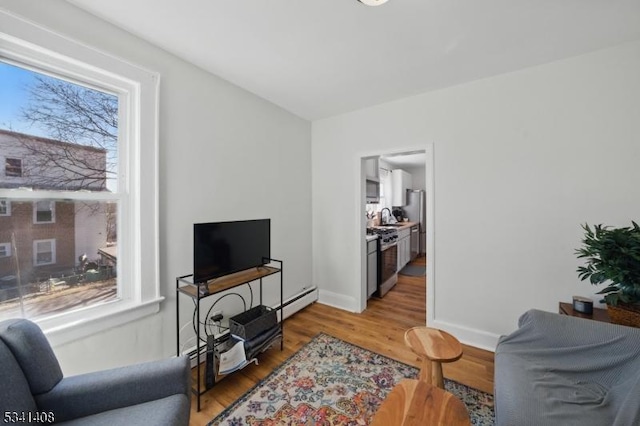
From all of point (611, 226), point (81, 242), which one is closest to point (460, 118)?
point (611, 226)

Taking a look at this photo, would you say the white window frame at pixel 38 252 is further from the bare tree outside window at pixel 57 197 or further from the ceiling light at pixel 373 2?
the ceiling light at pixel 373 2

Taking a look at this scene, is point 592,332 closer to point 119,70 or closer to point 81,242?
point 81,242

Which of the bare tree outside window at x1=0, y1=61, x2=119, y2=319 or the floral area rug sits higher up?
the bare tree outside window at x1=0, y1=61, x2=119, y2=319

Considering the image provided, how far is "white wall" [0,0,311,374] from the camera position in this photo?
158 centimetres

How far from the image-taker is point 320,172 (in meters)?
3.45

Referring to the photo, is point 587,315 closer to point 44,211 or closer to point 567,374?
point 567,374

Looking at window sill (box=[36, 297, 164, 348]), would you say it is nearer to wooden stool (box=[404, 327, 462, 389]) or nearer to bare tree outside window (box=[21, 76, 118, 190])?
bare tree outside window (box=[21, 76, 118, 190])

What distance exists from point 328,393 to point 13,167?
2.37 meters

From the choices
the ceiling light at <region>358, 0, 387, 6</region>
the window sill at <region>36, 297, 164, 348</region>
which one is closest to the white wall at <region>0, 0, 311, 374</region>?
the window sill at <region>36, 297, 164, 348</region>

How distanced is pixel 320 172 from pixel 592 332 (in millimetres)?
2820

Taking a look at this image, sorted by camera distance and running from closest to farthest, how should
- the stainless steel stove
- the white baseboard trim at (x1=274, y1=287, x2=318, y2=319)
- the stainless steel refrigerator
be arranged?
the white baseboard trim at (x1=274, y1=287, x2=318, y2=319)
the stainless steel stove
the stainless steel refrigerator

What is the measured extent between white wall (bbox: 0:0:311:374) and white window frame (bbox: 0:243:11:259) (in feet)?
1.94

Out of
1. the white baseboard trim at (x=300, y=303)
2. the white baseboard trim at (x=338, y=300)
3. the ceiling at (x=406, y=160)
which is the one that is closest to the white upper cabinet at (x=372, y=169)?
the ceiling at (x=406, y=160)

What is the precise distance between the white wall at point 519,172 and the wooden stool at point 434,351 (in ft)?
3.23
